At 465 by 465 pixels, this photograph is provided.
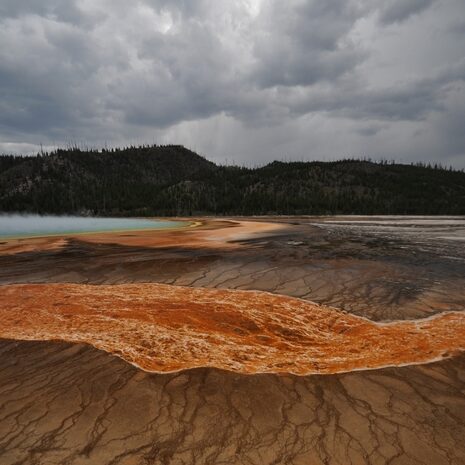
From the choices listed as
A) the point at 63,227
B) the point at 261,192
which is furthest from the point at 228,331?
the point at 261,192

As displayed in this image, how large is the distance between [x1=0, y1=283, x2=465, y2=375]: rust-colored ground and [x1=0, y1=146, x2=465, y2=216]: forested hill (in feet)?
327

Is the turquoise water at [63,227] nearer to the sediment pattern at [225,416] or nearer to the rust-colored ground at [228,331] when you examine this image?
the rust-colored ground at [228,331]

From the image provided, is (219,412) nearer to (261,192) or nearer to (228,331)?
(228,331)

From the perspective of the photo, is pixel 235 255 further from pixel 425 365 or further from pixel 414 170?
pixel 414 170

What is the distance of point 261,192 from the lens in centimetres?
13375

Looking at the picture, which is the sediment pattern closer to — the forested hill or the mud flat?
the mud flat

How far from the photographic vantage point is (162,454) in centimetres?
309

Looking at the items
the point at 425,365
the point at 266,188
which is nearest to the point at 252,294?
the point at 425,365

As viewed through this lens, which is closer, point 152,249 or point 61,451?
point 61,451

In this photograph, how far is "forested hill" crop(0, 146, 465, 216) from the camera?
115125 millimetres

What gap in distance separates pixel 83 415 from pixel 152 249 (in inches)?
509

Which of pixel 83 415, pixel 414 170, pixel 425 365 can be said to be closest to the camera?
pixel 83 415

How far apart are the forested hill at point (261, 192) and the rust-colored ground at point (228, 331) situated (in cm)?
9969

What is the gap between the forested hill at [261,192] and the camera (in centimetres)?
11512
